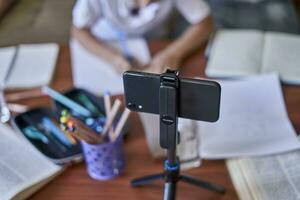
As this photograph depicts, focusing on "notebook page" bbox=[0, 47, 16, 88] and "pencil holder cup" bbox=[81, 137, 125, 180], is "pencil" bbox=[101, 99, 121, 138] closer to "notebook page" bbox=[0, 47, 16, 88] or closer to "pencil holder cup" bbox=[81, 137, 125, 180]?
"pencil holder cup" bbox=[81, 137, 125, 180]

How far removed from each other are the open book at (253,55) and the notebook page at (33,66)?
417 mm

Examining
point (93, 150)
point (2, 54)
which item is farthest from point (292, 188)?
point (2, 54)

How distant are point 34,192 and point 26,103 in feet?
0.91

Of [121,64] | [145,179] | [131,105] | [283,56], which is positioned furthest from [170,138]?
[283,56]

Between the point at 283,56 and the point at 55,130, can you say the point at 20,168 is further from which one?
the point at 283,56

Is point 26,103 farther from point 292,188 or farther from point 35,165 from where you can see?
point 292,188

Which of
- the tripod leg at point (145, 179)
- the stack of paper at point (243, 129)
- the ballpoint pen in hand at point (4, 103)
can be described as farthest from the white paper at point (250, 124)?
the ballpoint pen in hand at point (4, 103)

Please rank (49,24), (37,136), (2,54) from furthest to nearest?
(49,24) < (2,54) < (37,136)

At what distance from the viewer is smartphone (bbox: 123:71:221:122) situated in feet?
2.02

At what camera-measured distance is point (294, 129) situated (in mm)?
932

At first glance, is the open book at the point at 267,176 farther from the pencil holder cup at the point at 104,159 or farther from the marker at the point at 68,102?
the marker at the point at 68,102

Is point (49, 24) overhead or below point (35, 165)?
below

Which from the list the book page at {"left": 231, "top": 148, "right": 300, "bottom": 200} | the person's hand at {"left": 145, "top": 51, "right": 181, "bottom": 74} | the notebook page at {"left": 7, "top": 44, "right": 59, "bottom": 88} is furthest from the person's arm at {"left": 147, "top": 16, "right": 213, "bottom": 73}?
the book page at {"left": 231, "top": 148, "right": 300, "bottom": 200}

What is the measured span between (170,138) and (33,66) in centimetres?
63
